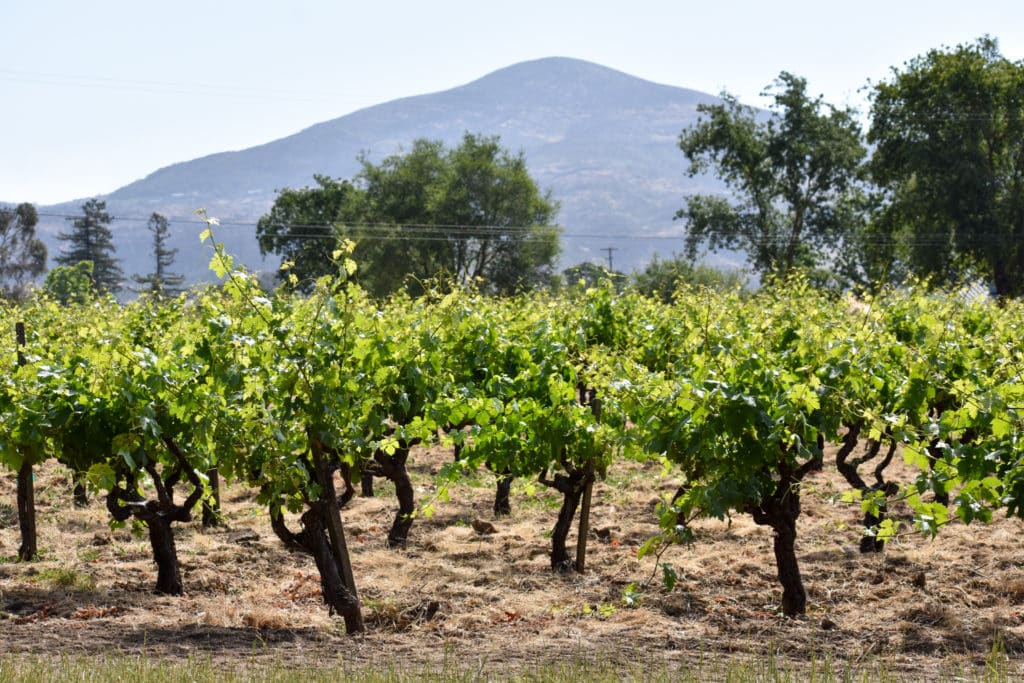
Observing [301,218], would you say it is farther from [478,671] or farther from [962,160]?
[478,671]

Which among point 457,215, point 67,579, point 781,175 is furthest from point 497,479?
point 457,215

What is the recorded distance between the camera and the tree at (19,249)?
8631 centimetres

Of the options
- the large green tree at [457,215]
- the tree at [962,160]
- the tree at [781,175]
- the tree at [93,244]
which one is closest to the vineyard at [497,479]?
the tree at [962,160]

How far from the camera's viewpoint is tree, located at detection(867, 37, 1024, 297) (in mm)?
40344

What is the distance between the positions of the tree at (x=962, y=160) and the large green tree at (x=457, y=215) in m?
20.8

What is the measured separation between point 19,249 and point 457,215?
46977 mm

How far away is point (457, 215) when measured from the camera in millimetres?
58125

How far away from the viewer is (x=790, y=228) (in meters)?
54.8

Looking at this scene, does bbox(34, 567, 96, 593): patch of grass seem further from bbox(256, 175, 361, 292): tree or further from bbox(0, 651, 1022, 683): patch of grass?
bbox(256, 175, 361, 292): tree

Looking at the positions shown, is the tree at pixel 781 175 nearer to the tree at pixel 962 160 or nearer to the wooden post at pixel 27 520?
the tree at pixel 962 160

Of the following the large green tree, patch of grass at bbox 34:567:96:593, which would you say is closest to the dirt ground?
patch of grass at bbox 34:567:96:593

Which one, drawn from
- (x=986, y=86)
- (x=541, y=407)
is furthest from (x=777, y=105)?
(x=541, y=407)

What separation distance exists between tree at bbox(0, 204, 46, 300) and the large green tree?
3574cm

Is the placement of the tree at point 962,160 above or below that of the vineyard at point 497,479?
above
